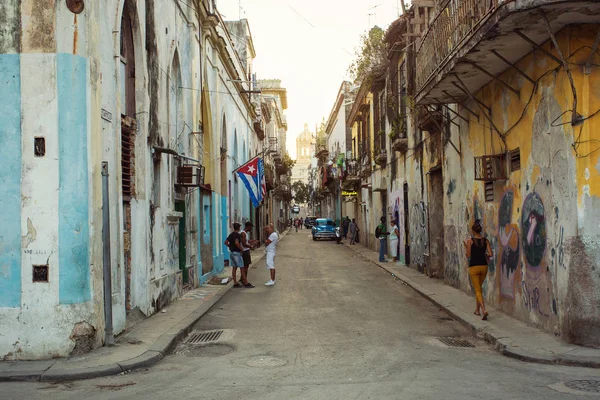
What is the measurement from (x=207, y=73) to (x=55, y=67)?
1107cm

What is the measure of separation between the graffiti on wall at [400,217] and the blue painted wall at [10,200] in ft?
51.6

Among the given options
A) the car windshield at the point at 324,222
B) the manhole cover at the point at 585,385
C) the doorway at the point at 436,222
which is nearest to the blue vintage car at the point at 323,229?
the car windshield at the point at 324,222

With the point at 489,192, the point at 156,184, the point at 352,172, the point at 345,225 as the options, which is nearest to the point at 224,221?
the point at 156,184

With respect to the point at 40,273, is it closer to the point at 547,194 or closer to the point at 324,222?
the point at 547,194

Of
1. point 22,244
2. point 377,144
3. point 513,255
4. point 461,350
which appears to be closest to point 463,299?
point 513,255

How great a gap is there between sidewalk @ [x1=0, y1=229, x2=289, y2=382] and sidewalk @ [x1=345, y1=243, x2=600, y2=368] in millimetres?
4792

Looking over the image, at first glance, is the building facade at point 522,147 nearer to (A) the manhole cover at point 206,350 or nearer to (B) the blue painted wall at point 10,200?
(A) the manhole cover at point 206,350

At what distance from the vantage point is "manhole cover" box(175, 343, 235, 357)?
8453 mm

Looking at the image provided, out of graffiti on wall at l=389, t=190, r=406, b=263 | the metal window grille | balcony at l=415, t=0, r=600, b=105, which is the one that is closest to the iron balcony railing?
balcony at l=415, t=0, r=600, b=105

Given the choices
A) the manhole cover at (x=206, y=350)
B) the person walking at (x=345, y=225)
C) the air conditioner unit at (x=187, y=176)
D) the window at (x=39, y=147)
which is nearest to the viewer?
the window at (x=39, y=147)

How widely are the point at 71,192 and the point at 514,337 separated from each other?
6.62 metres

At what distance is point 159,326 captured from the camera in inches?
401

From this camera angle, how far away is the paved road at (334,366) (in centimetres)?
628

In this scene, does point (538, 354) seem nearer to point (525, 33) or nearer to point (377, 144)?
point (525, 33)
